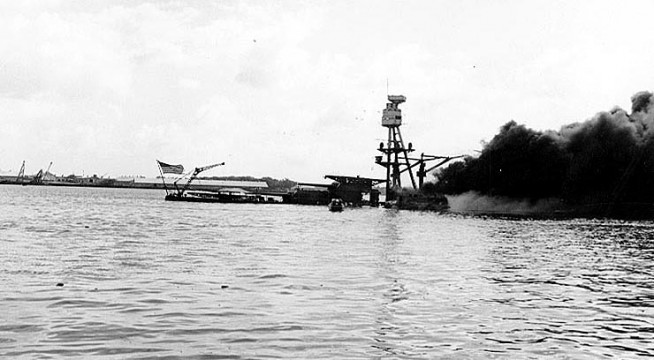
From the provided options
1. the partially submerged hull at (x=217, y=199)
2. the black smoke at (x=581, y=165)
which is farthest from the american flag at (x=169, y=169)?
the black smoke at (x=581, y=165)

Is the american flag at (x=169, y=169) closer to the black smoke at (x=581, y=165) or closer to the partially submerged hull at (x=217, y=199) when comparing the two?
the partially submerged hull at (x=217, y=199)

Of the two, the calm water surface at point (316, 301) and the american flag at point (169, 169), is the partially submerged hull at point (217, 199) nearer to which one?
the american flag at point (169, 169)

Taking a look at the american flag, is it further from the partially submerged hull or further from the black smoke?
the black smoke

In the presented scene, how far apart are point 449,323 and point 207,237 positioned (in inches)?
1418

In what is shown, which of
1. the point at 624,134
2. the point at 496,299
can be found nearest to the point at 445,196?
the point at 624,134

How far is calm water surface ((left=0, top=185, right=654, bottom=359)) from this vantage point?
684 inches

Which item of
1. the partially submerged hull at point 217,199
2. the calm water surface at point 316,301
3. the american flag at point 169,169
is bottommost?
the calm water surface at point 316,301

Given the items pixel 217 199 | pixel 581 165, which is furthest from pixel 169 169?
pixel 581 165

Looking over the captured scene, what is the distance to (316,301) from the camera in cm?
2398

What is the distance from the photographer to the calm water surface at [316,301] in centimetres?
1738

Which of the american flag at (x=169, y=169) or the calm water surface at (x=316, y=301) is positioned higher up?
the american flag at (x=169, y=169)

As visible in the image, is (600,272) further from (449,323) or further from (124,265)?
(124,265)

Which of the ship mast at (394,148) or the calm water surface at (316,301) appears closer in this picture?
the calm water surface at (316,301)

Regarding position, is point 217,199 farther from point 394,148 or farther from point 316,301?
point 316,301
